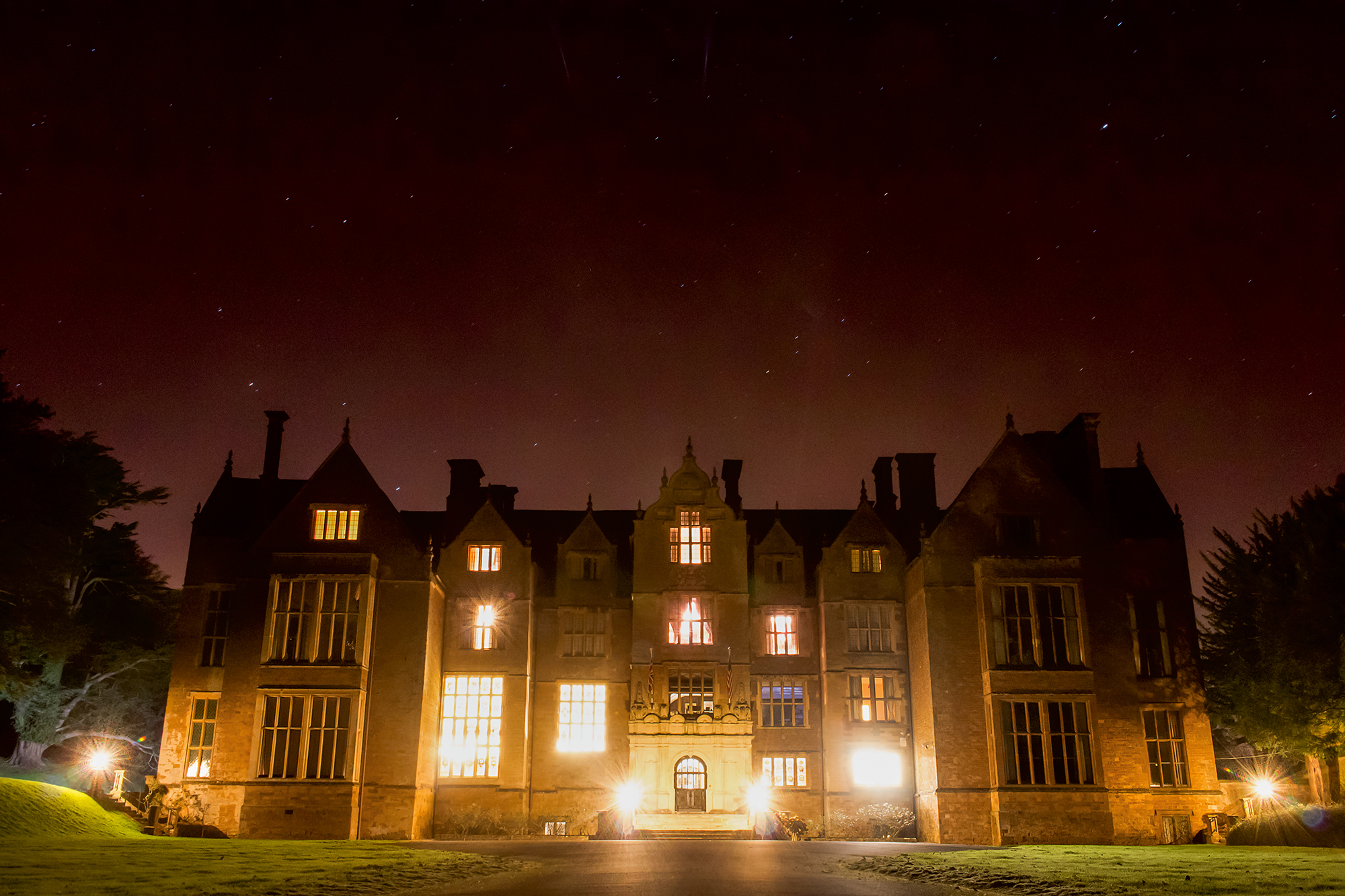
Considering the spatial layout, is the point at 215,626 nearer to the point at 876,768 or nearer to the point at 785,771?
the point at 785,771

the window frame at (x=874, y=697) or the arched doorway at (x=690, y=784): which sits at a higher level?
the window frame at (x=874, y=697)

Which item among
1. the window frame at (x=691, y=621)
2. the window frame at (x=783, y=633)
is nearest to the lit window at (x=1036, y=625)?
the window frame at (x=783, y=633)

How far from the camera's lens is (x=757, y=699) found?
40.9 m

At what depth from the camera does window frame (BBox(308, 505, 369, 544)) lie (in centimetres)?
3903

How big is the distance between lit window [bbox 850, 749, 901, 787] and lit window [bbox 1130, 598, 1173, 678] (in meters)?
9.26

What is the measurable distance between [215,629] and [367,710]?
7031 mm

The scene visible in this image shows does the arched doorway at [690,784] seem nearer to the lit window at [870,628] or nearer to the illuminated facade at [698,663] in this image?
the illuminated facade at [698,663]

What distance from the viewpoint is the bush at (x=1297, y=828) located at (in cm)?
2958

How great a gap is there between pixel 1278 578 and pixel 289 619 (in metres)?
33.8

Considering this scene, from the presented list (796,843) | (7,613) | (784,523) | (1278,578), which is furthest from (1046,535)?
(7,613)

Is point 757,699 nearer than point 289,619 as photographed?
No

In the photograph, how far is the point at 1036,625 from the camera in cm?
3703

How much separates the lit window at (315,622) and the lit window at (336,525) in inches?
82.4

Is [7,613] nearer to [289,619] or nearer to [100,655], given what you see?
[289,619]
